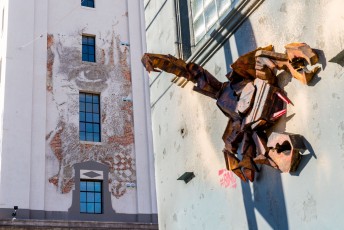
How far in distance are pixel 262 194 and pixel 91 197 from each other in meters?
12.9

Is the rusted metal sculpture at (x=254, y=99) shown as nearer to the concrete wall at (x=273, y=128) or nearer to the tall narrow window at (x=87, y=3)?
the concrete wall at (x=273, y=128)

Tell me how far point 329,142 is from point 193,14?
3634 mm

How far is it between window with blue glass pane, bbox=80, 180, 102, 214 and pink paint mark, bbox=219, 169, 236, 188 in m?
11.9

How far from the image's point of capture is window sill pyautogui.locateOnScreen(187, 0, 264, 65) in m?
5.90

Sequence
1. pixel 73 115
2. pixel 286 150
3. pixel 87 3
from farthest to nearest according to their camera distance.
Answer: pixel 87 3 < pixel 73 115 < pixel 286 150

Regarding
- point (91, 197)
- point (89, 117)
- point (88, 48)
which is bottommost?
point (91, 197)

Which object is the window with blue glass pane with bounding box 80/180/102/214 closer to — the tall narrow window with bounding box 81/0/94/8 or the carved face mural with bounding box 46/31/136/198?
the carved face mural with bounding box 46/31/136/198

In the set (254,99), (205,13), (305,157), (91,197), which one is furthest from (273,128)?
(91,197)

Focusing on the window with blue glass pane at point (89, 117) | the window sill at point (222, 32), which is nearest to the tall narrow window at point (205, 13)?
the window sill at point (222, 32)

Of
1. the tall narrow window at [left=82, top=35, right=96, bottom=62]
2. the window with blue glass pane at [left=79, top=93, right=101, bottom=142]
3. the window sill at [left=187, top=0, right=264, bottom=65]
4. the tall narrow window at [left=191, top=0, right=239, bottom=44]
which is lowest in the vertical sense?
the window sill at [left=187, top=0, right=264, bottom=65]

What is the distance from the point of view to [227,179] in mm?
6117

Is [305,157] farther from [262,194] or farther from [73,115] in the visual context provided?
[73,115]

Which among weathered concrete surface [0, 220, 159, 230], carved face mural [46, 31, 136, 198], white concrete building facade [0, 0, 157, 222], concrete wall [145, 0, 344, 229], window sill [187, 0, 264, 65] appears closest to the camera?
concrete wall [145, 0, 344, 229]

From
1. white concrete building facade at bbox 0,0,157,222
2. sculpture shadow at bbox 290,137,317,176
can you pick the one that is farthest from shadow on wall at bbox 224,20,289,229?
white concrete building facade at bbox 0,0,157,222
